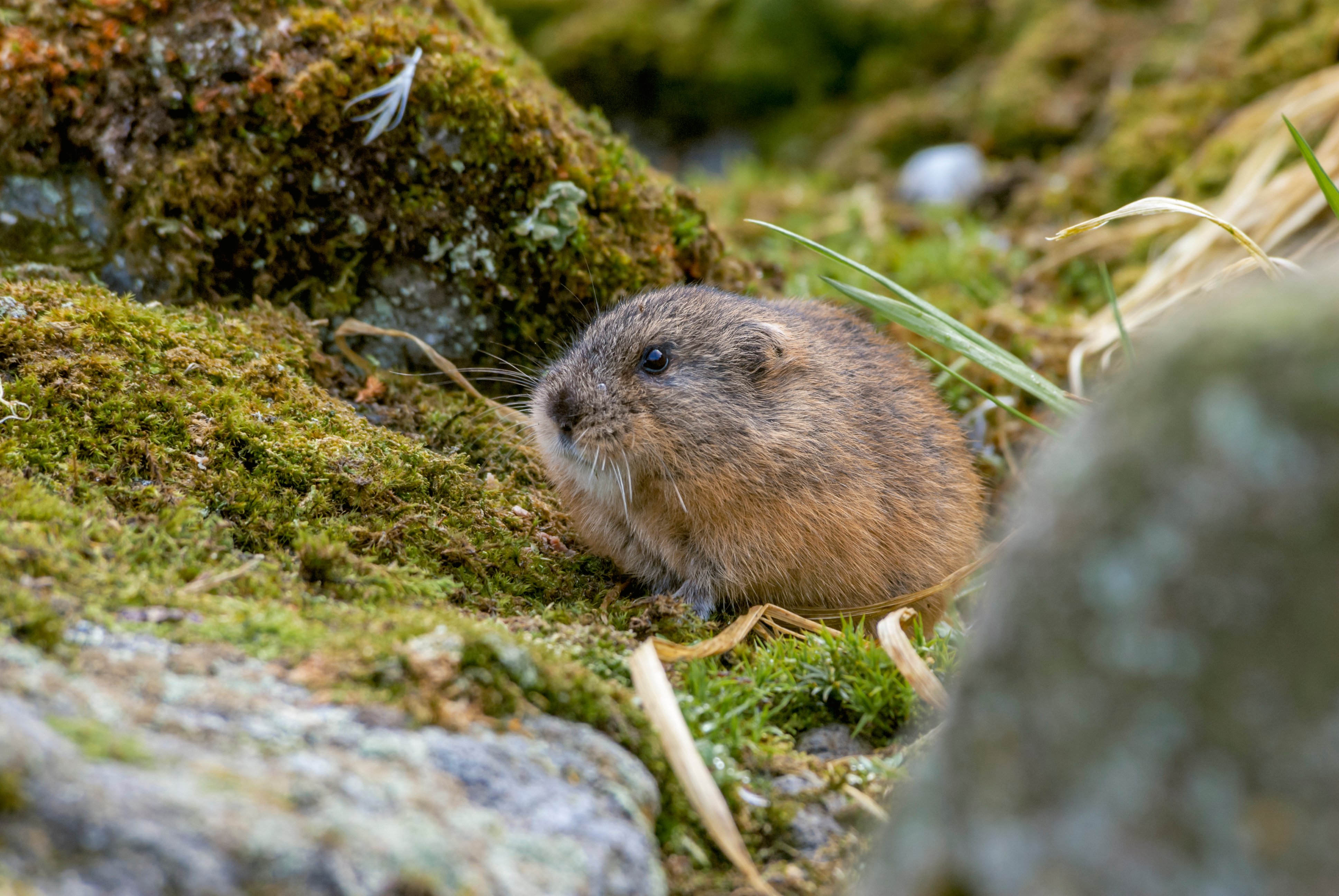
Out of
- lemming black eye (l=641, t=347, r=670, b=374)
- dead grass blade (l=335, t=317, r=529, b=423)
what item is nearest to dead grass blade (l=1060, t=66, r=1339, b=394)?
lemming black eye (l=641, t=347, r=670, b=374)

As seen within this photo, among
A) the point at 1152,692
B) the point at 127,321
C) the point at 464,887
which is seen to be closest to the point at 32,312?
the point at 127,321

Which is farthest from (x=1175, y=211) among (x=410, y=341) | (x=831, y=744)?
(x=410, y=341)

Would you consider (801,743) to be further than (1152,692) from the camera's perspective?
Yes

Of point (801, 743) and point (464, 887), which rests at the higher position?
point (464, 887)

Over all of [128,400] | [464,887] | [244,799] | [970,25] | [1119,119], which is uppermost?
[970,25]

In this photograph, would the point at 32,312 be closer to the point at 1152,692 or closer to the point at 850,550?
the point at 850,550

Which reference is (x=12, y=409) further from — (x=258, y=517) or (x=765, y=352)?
(x=765, y=352)

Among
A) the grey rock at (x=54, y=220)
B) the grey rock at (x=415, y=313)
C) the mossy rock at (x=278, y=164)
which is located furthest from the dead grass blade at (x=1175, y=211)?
the grey rock at (x=54, y=220)

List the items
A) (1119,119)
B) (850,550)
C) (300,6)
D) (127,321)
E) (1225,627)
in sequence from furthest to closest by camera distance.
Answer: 1. (1119,119)
2. (300,6)
3. (850,550)
4. (127,321)
5. (1225,627)
